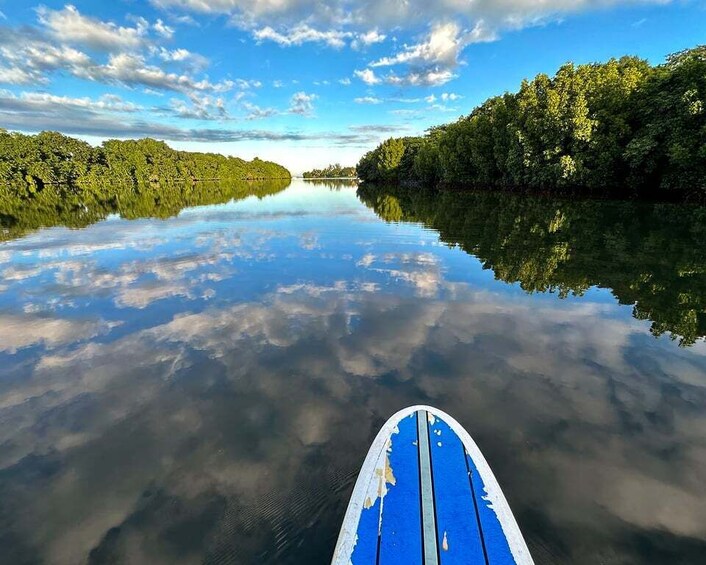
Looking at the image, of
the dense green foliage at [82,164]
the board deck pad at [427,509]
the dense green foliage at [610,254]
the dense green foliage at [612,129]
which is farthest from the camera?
the dense green foliage at [82,164]

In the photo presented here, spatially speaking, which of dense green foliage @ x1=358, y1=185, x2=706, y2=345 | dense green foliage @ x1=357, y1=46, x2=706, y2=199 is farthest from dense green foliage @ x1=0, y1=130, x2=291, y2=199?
dense green foliage @ x1=357, y1=46, x2=706, y2=199

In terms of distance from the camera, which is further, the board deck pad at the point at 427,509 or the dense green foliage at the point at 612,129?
the dense green foliage at the point at 612,129

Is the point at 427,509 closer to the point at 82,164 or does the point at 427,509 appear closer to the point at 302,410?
the point at 302,410

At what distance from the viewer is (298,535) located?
11.3 ft

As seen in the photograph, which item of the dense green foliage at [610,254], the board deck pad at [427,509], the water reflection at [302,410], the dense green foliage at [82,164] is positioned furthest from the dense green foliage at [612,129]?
the dense green foliage at [82,164]

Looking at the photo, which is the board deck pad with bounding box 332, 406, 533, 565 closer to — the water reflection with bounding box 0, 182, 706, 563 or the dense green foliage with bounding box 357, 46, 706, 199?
the water reflection with bounding box 0, 182, 706, 563

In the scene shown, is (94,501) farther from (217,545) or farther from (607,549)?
(607,549)

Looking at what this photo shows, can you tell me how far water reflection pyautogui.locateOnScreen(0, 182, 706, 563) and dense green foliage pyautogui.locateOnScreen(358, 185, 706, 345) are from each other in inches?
30.3

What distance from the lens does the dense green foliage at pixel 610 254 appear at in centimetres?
930

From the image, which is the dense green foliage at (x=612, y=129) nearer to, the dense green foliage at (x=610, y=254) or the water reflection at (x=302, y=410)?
the dense green foliage at (x=610, y=254)

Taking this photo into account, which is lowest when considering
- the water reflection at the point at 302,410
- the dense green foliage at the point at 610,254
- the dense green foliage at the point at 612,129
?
the water reflection at the point at 302,410

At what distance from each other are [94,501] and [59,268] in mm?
12447

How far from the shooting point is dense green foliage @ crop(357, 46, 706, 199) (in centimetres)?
2822

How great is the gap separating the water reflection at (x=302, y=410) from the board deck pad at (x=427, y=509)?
1.57ft
